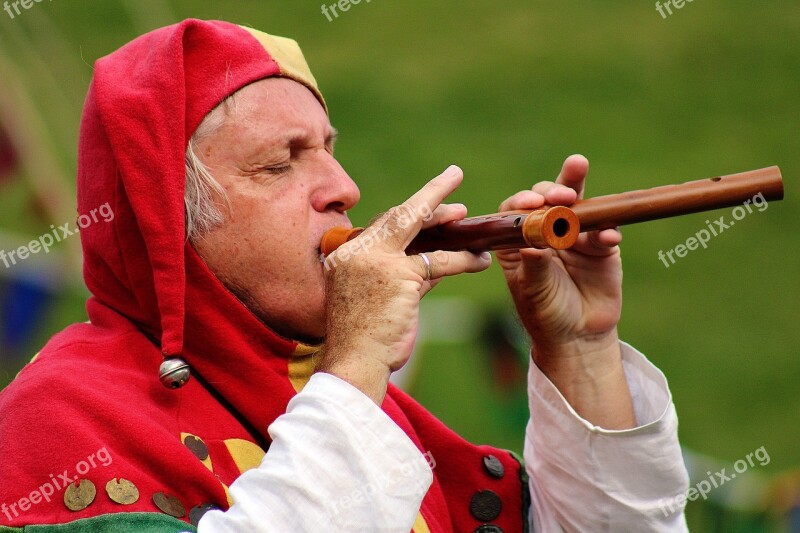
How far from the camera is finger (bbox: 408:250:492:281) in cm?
236

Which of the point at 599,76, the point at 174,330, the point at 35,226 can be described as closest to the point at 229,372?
the point at 174,330

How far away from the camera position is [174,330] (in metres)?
2.41

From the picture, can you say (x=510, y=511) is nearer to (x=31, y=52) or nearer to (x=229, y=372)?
(x=229, y=372)

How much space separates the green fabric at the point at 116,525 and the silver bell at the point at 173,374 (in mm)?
309

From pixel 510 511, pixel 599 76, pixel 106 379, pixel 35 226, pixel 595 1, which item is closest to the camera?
pixel 106 379

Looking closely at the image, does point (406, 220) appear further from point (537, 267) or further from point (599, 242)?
point (599, 242)

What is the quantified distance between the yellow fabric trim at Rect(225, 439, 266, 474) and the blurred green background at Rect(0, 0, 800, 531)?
3325mm

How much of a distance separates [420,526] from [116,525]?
77 centimetres

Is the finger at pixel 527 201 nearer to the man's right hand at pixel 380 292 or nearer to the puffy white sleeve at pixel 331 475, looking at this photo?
the man's right hand at pixel 380 292

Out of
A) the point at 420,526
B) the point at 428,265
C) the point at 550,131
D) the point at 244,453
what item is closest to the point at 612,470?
the point at 420,526

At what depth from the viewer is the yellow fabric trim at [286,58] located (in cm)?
278

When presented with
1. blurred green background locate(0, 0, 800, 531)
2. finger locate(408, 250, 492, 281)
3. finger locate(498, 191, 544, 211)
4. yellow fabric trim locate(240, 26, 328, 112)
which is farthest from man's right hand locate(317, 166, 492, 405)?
blurred green background locate(0, 0, 800, 531)

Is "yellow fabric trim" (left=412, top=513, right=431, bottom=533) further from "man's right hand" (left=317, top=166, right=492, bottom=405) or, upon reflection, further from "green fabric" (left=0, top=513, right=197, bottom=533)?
"green fabric" (left=0, top=513, right=197, bottom=533)

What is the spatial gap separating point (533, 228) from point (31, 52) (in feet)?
28.3
